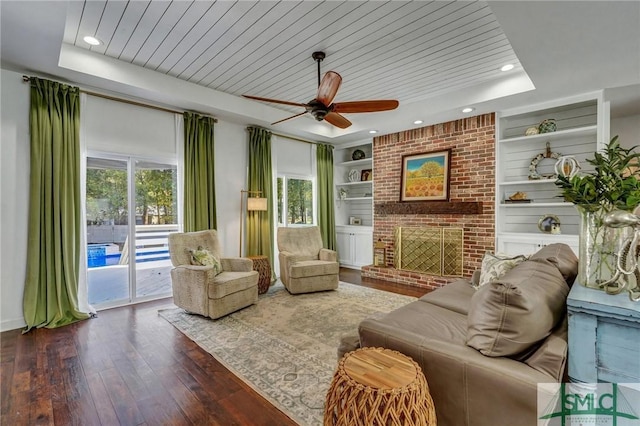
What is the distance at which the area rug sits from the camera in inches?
78.7

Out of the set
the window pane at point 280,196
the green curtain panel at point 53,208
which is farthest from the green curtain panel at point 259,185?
the green curtain panel at point 53,208

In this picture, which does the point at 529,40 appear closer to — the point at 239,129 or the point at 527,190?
the point at 527,190

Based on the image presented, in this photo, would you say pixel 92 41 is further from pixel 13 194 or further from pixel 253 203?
pixel 253 203

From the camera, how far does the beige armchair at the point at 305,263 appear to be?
4.19 meters

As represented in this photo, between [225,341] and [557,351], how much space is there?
2.47 metres

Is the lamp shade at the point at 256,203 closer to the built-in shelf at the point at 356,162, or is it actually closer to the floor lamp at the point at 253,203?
the floor lamp at the point at 253,203

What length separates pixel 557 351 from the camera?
3.68 feet

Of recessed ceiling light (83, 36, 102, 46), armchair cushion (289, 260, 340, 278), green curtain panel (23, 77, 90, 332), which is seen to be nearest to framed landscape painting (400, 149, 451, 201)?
armchair cushion (289, 260, 340, 278)

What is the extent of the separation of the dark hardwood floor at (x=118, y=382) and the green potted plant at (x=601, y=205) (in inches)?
65.8

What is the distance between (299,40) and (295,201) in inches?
132

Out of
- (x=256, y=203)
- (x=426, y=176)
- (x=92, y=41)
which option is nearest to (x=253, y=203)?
(x=256, y=203)

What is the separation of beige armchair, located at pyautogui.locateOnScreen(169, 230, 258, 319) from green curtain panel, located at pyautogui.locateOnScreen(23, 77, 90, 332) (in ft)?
3.35

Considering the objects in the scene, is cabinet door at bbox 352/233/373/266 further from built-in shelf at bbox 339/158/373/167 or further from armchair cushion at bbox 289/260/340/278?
armchair cushion at bbox 289/260/340/278

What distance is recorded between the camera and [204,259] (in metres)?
3.54
